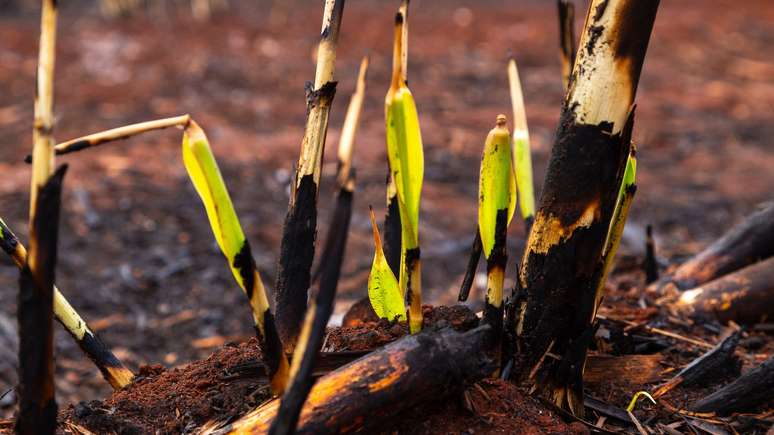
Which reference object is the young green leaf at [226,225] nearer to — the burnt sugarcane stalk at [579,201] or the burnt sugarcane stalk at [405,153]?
the burnt sugarcane stalk at [405,153]

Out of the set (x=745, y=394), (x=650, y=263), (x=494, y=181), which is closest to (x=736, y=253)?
(x=650, y=263)

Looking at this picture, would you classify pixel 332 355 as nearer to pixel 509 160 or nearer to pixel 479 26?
pixel 509 160

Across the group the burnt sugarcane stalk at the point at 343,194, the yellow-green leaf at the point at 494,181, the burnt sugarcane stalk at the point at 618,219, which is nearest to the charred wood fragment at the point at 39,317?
the burnt sugarcane stalk at the point at 343,194

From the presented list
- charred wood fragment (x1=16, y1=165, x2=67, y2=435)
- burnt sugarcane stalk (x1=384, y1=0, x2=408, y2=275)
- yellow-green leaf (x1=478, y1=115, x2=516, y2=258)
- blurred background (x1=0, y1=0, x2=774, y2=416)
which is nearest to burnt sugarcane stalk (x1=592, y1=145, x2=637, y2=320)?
yellow-green leaf (x1=478, y1=115, x2=516, y2=258)

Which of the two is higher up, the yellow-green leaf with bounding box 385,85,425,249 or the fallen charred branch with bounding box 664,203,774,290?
the yellow-green leaf with bounding box 385,85,425,249

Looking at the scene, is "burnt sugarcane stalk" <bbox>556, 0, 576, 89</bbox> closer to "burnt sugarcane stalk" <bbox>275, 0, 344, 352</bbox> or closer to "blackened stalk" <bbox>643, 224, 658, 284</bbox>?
"burnt sugarcane stalk" <bbox>275, 0, 344, 352</bbox>
